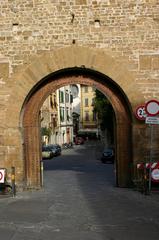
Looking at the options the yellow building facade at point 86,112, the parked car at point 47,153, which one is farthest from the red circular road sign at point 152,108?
the yellow building facade at point 86,112

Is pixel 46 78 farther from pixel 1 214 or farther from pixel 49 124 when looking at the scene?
pixel 49 124

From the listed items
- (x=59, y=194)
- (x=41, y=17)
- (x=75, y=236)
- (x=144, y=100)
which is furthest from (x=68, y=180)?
(x=75, y=236)

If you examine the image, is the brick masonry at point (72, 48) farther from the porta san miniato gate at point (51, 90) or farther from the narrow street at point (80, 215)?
the narrow street at point (80, 215)

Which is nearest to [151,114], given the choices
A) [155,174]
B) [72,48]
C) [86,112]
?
[155,174]

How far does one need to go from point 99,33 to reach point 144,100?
2.58 metres

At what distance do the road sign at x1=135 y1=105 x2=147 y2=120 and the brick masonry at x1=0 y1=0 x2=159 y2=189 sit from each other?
0.20 metres

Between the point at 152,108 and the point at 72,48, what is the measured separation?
3.40 meters

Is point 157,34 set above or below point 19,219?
above

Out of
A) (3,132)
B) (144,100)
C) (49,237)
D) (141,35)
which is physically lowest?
(49,237)

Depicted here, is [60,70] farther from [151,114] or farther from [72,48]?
[151,114]

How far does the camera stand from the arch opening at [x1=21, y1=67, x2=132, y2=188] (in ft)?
47.1

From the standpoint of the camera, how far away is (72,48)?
13820 mm

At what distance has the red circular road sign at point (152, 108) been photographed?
40.2ft

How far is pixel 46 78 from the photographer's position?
14.3m
